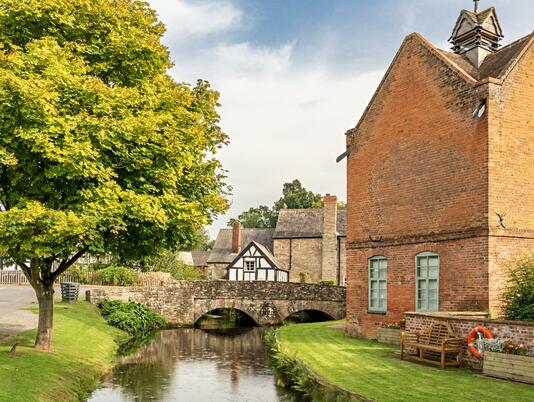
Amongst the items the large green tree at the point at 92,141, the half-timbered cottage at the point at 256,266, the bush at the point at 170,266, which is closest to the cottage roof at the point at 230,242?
the half-timbered cottage at the point at 256,266

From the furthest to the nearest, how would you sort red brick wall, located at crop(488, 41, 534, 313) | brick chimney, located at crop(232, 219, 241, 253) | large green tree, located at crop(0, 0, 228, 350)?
brick chimney, located at crop(232, 219, 241, 253) → red brick wall, located at crop(488, 41, 534, 313) → large green tree, located at crop(0, 0, 228, 350)

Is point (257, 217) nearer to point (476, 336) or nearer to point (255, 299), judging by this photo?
point (255, 299)

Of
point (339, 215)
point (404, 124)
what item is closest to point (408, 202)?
point (404, 124)

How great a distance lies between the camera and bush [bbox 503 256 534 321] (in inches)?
535

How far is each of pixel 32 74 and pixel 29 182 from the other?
8.94ft

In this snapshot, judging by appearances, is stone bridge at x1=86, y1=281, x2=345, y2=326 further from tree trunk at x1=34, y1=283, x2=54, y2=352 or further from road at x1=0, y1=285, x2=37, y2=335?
tree trunk at x1=34, y1=283, x2=54, y2=352

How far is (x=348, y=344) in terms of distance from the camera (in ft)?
63.3

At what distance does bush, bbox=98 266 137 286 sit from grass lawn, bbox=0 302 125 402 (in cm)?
1418

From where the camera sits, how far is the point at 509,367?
12383 mm

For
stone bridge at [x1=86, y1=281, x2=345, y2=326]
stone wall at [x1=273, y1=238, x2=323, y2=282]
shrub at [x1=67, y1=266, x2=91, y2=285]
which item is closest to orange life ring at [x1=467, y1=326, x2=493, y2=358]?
stone bridge at [x1=86, y1=281, x2=345, y2=326]

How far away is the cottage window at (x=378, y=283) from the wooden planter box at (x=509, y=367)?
7150mm

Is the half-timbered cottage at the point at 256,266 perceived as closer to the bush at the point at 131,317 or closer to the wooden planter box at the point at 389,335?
the bush at the point at 131,317

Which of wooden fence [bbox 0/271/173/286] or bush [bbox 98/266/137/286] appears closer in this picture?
bush [bbox 98/266/137/286]

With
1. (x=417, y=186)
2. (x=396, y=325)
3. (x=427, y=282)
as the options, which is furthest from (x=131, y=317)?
(x=417, y=186)
